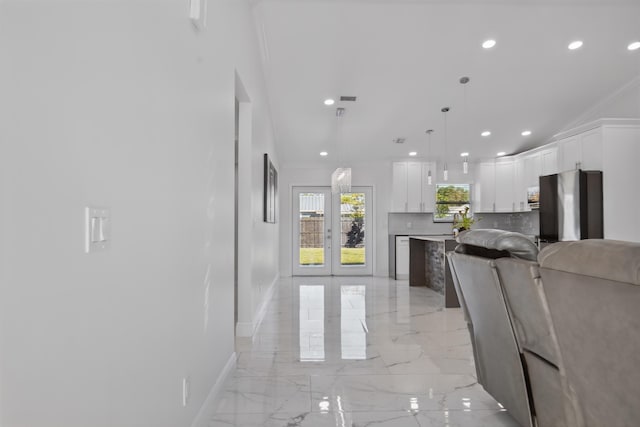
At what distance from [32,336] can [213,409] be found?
1.69m

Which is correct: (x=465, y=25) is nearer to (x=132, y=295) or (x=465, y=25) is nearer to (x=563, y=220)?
(x=563, y=220)

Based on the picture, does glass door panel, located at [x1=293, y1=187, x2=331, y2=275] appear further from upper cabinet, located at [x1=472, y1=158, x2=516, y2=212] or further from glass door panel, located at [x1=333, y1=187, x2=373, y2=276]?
upper cabinet, located at [x1=472, y1=158, x2=516, y2=212]

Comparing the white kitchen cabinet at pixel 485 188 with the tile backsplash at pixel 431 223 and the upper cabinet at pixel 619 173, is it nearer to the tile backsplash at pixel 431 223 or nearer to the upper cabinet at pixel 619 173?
the tile backsplash at pixel 431 223

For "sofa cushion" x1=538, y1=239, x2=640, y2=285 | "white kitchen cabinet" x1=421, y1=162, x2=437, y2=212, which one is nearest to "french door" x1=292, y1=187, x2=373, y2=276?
"white kitchen cabinet" x1=421, y1=162, x2=437, y2=212

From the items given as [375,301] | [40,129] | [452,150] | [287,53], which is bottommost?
[375,301]

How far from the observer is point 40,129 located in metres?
0.77

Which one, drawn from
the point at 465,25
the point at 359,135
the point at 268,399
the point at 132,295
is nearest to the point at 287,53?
the point at 465,25

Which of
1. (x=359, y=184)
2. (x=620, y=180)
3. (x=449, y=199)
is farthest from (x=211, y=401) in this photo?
(x=449, y=199)

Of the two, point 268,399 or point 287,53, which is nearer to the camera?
point 268,399

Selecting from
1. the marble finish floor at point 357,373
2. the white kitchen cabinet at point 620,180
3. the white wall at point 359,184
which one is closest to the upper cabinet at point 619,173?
the white kitchen cabinet at point 620,180

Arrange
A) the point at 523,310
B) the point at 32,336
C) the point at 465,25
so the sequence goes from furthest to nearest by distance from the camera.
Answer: the point at 465,25 < the point at 523,310 < the point at 32,336

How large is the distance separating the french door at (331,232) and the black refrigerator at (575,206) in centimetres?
355

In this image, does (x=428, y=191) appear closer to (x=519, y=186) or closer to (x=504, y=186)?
(x=504, y=186)

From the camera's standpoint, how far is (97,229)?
99 cm
